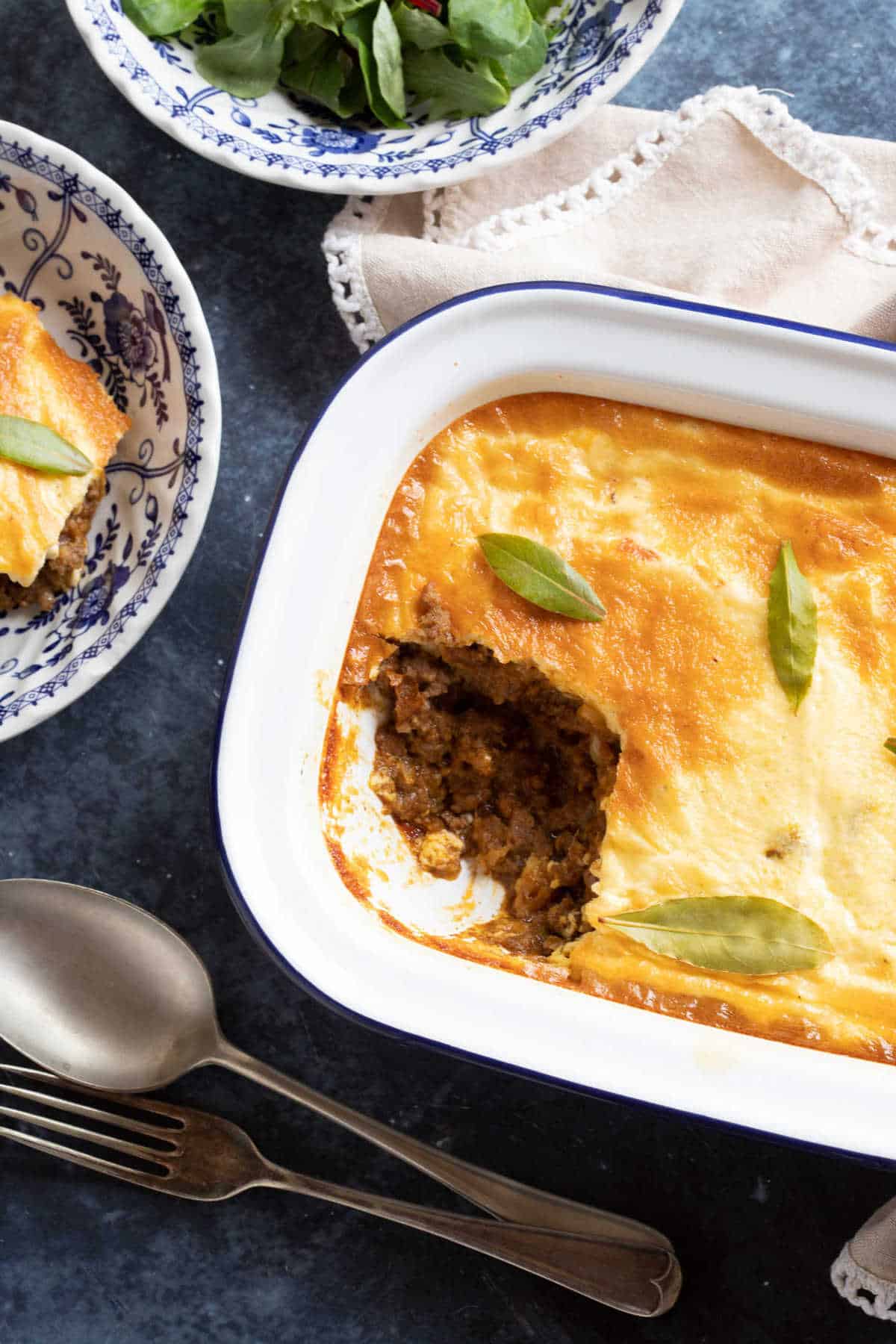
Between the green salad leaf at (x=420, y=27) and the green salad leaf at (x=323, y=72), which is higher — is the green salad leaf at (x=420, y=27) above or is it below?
above

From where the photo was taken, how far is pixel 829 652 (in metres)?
2.12

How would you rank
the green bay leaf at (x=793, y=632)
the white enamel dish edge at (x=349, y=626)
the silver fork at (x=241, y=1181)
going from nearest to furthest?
the white enamel dish edge at (x=349, y=626)
the green bay leaf at (x=793, y=632)
the silver fork at (x=241, y=1181)

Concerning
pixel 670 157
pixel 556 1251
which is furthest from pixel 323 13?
pixel 556 1251

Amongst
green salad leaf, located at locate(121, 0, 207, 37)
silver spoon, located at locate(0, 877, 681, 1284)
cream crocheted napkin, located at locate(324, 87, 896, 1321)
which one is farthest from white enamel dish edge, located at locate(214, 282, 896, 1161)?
green salad leaf, located at locate(121, 0, 207, 37)

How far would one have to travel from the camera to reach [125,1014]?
2.39m

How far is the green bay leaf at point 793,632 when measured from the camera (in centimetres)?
208

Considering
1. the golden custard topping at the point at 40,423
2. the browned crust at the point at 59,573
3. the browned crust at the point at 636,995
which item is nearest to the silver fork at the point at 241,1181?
the browned crust at the point at 636,995

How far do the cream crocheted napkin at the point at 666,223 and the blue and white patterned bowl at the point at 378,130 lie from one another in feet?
0.50

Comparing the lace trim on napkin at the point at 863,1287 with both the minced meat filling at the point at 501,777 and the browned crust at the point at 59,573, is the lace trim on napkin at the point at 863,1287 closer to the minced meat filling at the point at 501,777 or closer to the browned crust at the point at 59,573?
the minced meat filling at the point at 501,777

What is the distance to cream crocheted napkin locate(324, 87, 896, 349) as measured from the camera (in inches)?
96.2

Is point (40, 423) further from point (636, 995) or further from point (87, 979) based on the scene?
point (636, 995)

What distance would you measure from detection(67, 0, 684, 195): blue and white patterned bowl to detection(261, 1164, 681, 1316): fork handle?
6.25 ft

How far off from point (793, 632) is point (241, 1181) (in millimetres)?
1468

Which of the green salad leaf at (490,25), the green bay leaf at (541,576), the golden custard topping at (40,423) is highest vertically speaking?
the green salad leaf at (490,25)
